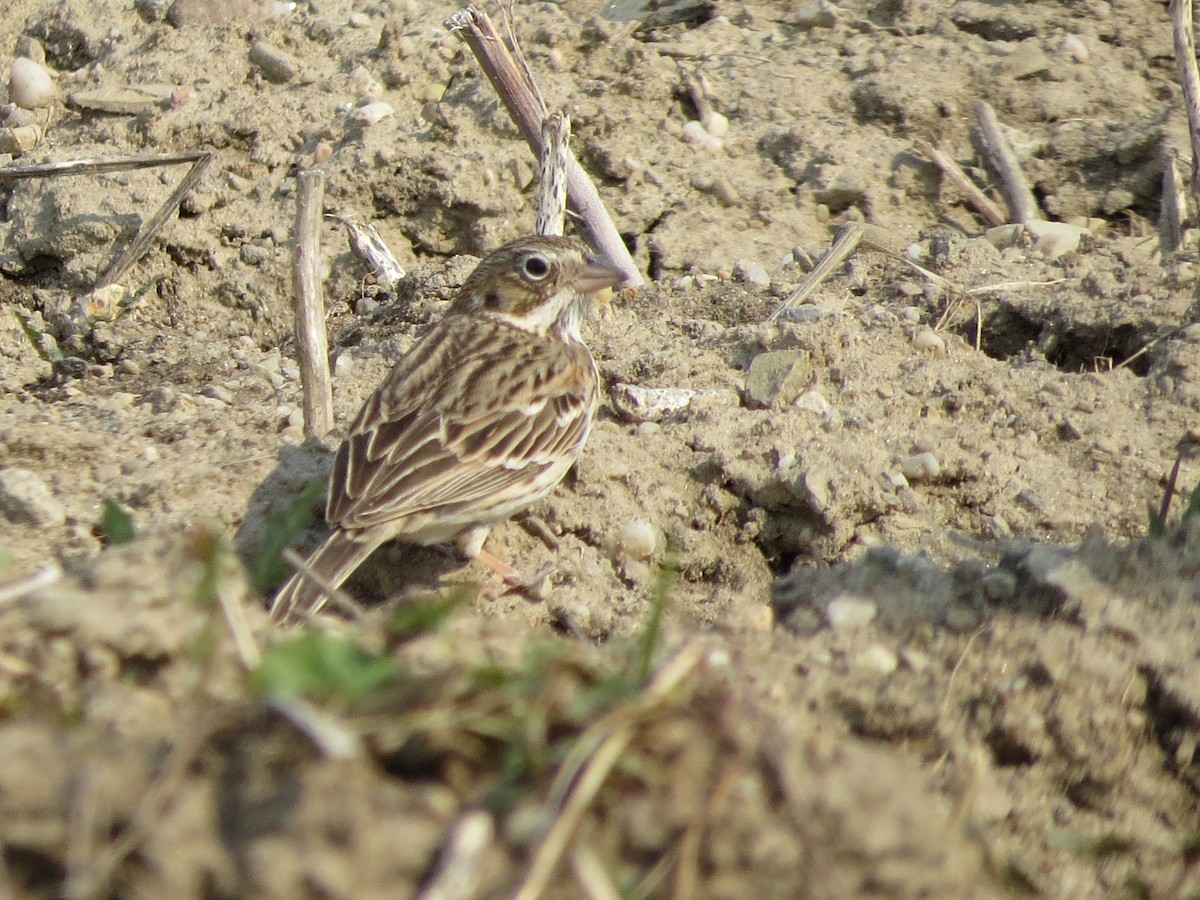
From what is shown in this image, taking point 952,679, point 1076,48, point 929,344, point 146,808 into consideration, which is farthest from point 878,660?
point 1076,48

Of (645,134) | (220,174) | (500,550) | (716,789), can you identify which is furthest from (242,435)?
(716,789)

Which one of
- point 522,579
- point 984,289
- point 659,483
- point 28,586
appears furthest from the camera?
point 984,289

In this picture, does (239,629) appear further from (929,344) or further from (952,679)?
(929,344)

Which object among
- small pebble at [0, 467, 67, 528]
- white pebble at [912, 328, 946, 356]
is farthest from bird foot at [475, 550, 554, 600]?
white pebble at [912, 328, 946, 356]

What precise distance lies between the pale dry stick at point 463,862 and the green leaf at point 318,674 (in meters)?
0.26

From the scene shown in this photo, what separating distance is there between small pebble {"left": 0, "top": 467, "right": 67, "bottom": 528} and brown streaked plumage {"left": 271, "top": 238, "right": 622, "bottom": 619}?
0.88 meters

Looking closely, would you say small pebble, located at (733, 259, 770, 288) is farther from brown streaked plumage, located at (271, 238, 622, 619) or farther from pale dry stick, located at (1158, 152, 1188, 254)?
pale dry stick, located at (1158, 152, 1188, 254)

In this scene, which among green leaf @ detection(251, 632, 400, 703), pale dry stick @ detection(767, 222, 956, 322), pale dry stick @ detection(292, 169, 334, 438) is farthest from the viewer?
pale dry stick @ detection(767, 222, 956, 322)

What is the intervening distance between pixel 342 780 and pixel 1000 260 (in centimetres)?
489

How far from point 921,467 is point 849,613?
1.29 m

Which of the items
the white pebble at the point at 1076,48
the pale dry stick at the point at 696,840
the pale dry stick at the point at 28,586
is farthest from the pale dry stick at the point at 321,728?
the white pebble at the point at 1076,48

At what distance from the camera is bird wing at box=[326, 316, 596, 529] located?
15.5ft

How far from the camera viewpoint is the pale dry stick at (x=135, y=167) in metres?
6.65

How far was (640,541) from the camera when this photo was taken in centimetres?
493
